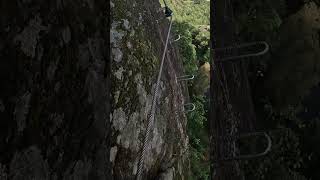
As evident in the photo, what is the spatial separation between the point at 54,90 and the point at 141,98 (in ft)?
10.6

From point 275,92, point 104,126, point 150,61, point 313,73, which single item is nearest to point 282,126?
point 275,92

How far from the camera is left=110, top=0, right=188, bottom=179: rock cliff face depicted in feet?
12.4

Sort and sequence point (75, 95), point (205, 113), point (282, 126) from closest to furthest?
1. point (75, 95)
2. point (282, 126)
3. point (205, 113)

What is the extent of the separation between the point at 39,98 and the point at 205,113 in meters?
8.01

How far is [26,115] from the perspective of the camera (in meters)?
0.78

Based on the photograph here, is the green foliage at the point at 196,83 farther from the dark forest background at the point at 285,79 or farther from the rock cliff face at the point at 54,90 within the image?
the rock cliff face at the point at 54,90

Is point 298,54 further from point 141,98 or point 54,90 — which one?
point 54,90

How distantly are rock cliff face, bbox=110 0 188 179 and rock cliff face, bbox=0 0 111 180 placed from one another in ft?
8.63

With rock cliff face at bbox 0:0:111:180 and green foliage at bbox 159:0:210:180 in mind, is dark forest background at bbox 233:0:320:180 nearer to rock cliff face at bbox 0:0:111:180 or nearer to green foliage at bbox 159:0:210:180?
green foliage at bbox 159:0:210:180

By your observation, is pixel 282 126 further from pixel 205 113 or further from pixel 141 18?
pixel 141 18

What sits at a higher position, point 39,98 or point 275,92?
point 275,92

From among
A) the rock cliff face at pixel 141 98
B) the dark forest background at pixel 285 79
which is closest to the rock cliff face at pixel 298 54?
the dark forest background at pixel 285 79

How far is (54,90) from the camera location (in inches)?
33.1

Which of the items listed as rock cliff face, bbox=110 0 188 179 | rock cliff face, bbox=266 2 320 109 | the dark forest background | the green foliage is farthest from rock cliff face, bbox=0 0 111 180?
rock cliff face, bbox=266 2 320 109
